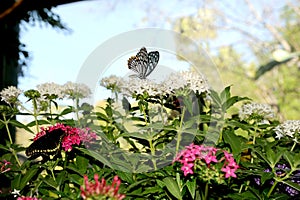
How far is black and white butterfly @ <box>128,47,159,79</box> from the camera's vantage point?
2.65 feet

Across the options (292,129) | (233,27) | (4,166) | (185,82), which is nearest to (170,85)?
(185,82)

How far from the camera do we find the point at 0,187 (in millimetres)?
1078

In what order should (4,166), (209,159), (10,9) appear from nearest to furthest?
1. (209,159)
2. (4,166)
3. (10,9)

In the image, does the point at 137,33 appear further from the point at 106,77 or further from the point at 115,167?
the point at 115,167

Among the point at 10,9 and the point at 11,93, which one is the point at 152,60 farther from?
the point at 10,9

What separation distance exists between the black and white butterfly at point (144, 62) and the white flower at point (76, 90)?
0.17 metres

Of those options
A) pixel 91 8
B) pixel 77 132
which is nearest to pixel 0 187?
pixel 77 132

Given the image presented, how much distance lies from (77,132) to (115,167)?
111 mm

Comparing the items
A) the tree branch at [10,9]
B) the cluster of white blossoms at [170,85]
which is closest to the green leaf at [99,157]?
the cluster of white blossoms at [170,85]

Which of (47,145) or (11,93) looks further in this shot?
(11,93)

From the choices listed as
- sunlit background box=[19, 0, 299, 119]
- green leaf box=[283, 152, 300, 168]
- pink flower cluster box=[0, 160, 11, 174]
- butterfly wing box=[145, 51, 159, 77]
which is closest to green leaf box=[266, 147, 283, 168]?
green leaf box=[283, 152, 300, 168]

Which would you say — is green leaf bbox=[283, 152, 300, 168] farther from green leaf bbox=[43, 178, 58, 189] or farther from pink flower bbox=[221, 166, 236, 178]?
green leaf bbox=[43, 178, 58, 189]

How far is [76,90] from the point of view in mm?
958

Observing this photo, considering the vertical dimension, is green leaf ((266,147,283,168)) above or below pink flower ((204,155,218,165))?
below
